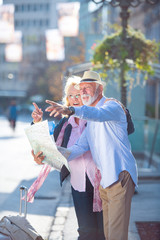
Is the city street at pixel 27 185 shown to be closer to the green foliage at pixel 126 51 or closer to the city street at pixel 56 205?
the city street at pixel 56 205

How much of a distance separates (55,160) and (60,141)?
0.55 meters

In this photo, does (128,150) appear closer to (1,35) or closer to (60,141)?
(60,141)

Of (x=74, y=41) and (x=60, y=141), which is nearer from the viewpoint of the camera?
(x=60, y=141)

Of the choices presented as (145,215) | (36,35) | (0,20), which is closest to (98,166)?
(145,215)

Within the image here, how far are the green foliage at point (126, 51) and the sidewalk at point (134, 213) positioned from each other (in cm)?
223

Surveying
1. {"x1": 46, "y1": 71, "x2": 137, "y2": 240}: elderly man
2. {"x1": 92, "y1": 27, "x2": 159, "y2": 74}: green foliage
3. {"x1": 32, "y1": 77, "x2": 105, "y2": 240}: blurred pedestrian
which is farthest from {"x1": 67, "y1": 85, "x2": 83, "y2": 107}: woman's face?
{"x1": 92, "y1": 27, "x2": 159, "y2": 74}: green foliage

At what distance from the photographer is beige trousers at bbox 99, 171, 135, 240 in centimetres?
439

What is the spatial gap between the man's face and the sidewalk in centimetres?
111

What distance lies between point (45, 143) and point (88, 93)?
1.75 ft

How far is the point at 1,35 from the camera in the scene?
3014 cm

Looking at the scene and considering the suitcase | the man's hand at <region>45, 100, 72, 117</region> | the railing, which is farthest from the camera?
the railing

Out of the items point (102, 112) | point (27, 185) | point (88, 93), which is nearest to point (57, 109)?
point (102, 112)

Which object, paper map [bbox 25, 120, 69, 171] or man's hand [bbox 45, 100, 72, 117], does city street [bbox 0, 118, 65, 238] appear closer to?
paper map [bbox 25, 120, 69, 171]

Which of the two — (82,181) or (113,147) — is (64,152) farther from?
(113,147)
